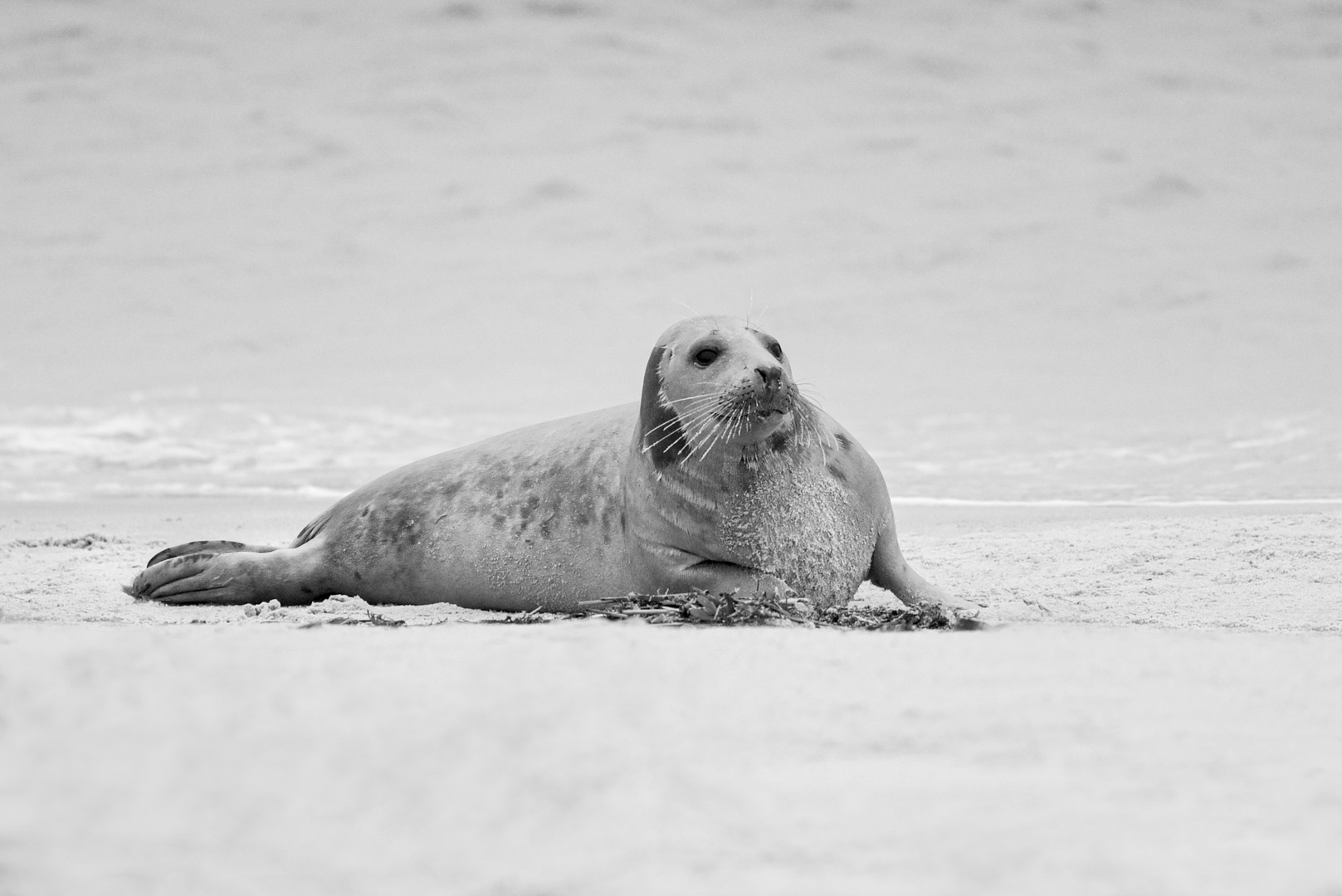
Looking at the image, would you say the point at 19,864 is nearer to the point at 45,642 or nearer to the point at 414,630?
the point at 45,642

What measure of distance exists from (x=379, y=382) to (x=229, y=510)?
321 inches

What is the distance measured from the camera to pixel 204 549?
511 cm

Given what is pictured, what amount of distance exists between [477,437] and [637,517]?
8.20 metres

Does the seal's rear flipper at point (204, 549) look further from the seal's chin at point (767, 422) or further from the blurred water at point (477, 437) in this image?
the blurred water at point (477, 437)

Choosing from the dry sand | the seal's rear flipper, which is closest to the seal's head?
the dry sand

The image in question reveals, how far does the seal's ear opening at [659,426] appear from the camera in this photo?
409 centimetres

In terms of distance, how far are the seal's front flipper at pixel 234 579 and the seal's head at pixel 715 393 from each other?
1.47m

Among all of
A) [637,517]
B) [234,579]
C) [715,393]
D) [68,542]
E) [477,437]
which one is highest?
[715,393]

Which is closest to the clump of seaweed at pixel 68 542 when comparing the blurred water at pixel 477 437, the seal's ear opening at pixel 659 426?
the blurred water at pixel 477 437

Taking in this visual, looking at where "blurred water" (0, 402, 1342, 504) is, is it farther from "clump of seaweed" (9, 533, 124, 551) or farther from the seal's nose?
the seal's nose

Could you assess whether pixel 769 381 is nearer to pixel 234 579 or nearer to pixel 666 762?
pixel 666 762

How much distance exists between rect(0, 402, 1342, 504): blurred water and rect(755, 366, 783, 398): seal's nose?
4528 mm

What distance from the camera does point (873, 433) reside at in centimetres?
1208

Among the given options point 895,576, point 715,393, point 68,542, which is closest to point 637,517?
point 715,393
